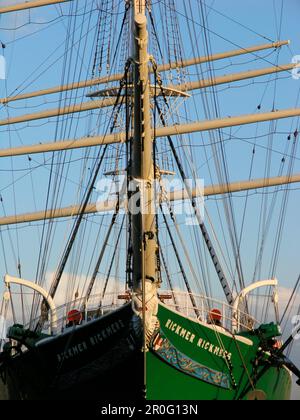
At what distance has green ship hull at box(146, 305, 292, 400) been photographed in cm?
3419

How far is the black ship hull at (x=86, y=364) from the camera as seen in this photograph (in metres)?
34.1

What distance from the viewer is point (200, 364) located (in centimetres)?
3509

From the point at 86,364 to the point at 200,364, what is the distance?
376cm

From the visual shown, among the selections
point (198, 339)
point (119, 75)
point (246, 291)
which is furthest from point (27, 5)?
point (198, 339)

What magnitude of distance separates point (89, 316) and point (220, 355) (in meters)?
4.82

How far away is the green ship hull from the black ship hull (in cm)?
78

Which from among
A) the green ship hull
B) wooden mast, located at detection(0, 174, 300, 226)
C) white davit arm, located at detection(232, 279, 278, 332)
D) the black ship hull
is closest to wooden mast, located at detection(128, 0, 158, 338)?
the black ship hull

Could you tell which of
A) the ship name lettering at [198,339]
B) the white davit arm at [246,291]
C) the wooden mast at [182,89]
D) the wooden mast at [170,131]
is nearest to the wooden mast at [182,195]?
the wooden mast at [170,131]

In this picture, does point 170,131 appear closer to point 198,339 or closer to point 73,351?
point 198,339

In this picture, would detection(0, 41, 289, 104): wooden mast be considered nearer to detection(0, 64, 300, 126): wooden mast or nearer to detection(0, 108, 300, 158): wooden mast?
detection(0, 64, 300, 126): wooden mast

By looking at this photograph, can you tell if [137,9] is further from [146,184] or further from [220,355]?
[220,355]

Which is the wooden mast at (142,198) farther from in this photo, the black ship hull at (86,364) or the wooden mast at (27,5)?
the wooden mast at (27,5)

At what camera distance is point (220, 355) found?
35.6 m
